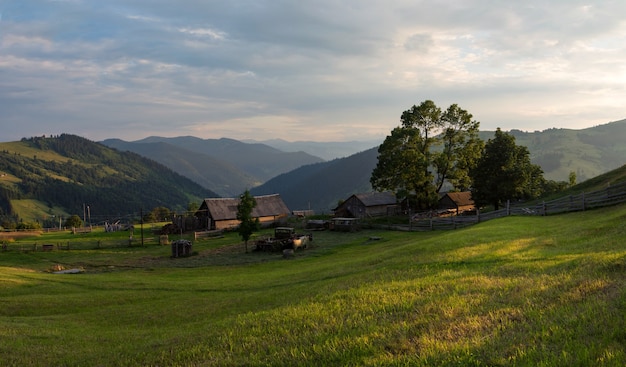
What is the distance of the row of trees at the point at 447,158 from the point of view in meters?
55.2

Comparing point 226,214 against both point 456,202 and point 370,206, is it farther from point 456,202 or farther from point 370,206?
point 456,202

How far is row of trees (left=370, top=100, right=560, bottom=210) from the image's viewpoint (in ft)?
181

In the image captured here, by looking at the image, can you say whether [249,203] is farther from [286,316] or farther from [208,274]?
[286,316]

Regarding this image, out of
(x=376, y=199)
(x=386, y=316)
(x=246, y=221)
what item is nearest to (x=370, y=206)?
(x=376, y=199)

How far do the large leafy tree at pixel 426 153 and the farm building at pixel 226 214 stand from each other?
25695 mm

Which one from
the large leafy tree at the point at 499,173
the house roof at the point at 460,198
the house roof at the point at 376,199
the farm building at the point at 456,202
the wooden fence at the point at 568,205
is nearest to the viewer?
the wooden fence at the point at 568,205

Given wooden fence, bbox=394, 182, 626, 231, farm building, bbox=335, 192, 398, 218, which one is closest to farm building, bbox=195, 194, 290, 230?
farm building, bbox=335, 192, 398, 218

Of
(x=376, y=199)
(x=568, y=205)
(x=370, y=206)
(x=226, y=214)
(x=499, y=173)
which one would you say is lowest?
(x=226, y=214)

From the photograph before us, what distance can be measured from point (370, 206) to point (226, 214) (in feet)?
91.2

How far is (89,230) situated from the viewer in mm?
83750

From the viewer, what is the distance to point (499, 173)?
54812 mm

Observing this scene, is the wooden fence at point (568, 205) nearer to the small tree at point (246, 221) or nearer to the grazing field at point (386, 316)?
the grazing field at point (386, 316)

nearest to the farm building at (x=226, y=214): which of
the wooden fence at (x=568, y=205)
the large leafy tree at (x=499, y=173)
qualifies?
the large leafy tree at (x=499, y=173)

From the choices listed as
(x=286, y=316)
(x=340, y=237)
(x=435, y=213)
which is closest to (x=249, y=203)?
Answer: (x=340, y=237)
